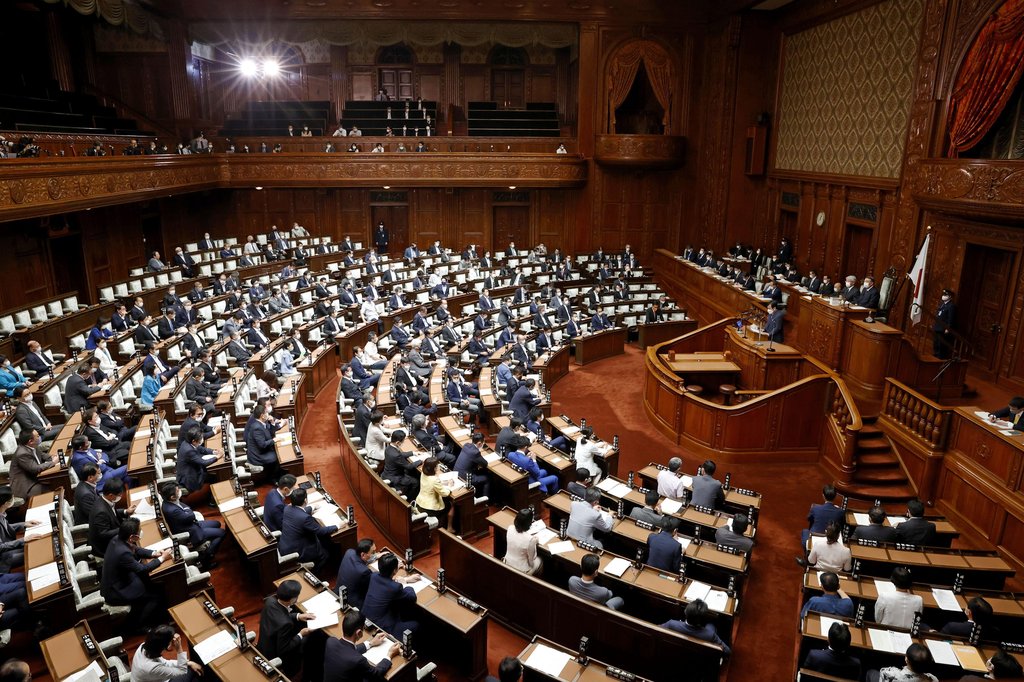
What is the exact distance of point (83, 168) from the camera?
13.6 m

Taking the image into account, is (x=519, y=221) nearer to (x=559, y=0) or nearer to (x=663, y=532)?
(x=559, y=0)

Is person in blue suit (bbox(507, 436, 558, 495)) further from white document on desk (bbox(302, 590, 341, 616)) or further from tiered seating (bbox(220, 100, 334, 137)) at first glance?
tiered seating (bbox(220, 100, 334, 137))

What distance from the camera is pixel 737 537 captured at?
6672 millimetres

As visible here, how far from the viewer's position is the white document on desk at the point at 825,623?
5484 millimetres

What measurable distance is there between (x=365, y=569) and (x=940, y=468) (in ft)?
24.4

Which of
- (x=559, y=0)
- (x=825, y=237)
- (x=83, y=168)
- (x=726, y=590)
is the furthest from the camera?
(x=559, y=0)

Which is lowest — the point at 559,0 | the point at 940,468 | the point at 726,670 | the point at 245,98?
the point at 726,670

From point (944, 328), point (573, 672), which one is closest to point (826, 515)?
point (573, 672)

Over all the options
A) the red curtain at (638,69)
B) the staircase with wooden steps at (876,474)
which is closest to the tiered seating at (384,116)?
the red curtain at (638,69)

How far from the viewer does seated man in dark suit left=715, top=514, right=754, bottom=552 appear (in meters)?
6.58

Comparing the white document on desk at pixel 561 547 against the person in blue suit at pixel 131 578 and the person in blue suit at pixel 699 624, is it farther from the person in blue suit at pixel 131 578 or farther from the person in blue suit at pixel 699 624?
the person in blue suit at pixel 131 578

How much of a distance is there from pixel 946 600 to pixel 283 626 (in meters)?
5.66

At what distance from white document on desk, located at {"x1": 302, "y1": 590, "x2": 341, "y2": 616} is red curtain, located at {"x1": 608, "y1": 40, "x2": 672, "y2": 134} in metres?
19.1

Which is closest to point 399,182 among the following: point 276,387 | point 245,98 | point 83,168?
point 245,98
